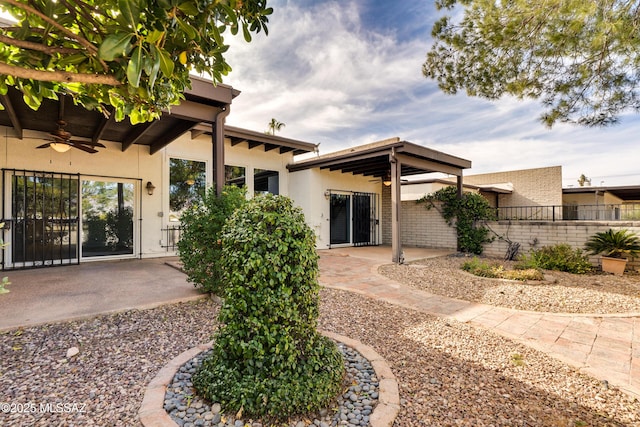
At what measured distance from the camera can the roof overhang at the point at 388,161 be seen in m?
7.20

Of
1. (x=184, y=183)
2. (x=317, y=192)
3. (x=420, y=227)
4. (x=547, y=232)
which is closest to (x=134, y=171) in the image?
(x=184, y=183)

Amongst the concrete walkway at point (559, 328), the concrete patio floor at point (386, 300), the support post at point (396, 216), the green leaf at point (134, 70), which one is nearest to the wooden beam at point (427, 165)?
the support post at point (396, 216)

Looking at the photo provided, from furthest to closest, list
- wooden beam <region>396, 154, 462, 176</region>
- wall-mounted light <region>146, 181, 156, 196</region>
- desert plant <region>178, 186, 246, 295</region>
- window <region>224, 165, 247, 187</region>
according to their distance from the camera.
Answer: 1. window <region>224, 165, 247, 187</region>
2. wooden beam <region>396, 154, 462, 176</region>
3. wall-mounted light <region>146, 181, 156, 196</region>
4. desert plant <region>178, 186, 246, 295</region>

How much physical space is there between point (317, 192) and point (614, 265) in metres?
7.34

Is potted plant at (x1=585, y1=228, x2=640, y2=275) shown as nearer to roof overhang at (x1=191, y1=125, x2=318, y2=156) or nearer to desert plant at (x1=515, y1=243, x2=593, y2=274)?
desert plant at (x1=515, y1=243, x2=593, y2=274)

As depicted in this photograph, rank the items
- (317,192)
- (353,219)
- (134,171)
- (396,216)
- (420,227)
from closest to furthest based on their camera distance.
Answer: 1. (134,171)
2. (396,216)
3. (317,192)
4. (420,227)
5. (353,219)

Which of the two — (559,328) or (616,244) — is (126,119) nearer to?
(559,328)

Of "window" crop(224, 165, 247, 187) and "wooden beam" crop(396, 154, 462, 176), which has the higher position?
→ "wooden beam" crop(396, 154, 462, 176)

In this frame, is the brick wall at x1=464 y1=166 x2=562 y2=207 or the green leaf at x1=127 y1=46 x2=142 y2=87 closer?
the green leaf at x1=127 y1=46 x2=142 y2=87

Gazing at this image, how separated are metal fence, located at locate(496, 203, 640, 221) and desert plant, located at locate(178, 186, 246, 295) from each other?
8.83 m

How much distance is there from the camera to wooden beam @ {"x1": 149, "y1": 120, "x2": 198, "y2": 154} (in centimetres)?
533

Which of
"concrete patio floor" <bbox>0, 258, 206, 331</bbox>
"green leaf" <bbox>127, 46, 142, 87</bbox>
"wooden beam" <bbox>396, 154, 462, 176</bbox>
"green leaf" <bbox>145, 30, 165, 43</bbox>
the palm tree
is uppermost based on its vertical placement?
the palm tree

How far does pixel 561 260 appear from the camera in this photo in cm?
661

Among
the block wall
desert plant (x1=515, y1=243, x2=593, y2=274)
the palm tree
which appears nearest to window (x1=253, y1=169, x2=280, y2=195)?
the block wall
